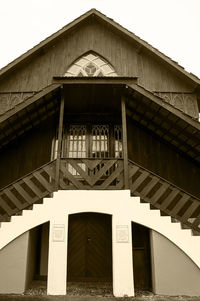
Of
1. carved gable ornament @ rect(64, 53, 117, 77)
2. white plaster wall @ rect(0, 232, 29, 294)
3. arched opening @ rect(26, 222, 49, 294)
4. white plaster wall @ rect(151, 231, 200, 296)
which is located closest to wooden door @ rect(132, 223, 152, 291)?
white plaster wall @ rect(151, 231, 200, 296)

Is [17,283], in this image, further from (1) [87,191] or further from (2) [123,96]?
(2) [123,96]

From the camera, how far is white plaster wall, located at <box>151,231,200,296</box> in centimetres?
661

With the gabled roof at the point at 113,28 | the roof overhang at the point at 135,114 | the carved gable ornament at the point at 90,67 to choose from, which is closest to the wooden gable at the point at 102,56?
the gabled roof at the point at 113,28

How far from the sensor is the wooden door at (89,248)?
8.99m

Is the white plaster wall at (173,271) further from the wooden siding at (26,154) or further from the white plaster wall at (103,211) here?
the wooden siding at (26,154)

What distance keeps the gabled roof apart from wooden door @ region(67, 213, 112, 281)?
654cm

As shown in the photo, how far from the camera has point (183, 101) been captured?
10.7 m

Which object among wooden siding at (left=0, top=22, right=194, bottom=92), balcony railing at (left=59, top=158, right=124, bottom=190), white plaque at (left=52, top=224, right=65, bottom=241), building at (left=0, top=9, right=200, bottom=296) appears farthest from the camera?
wooden siding at (left=0, top=22, right=194, bottom=92)

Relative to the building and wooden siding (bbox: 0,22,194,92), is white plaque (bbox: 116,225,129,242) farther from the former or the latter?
wooden siding (bbox: 0,22,194,92)

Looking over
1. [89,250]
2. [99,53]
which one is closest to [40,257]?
[89,250]

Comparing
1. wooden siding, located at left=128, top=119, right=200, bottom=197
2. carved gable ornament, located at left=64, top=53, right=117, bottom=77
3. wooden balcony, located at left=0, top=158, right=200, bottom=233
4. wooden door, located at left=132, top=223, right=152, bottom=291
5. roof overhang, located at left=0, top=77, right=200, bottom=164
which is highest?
carved gable ornament, located at left=64, top=53, right=117, bottom=77

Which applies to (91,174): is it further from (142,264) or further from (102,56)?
(102,56)

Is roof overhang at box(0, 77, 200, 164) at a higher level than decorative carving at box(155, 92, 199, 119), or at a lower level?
lower

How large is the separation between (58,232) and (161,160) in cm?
483
